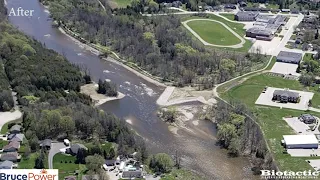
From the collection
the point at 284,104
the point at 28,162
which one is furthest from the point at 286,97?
the point at 28,162

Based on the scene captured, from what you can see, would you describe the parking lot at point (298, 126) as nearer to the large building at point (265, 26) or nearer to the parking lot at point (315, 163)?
the parking lot at point (315, 163)

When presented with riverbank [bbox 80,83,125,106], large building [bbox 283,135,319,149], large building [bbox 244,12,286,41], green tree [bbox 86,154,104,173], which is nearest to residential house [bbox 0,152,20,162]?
green tree [bbox 86,154,104,173]

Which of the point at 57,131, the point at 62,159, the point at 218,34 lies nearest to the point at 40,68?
the point at 57,131

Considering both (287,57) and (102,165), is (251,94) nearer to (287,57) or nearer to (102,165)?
(287,57)

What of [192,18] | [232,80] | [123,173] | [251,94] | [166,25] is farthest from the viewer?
[192,18]

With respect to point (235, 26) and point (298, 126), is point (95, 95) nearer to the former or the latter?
point (298, 126)

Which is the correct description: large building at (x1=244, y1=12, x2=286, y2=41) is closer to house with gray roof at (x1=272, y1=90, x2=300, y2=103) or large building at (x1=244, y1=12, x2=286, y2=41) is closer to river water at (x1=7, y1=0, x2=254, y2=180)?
house with gray roof at (x1=272, y1=90, x2=300, y2=103)
